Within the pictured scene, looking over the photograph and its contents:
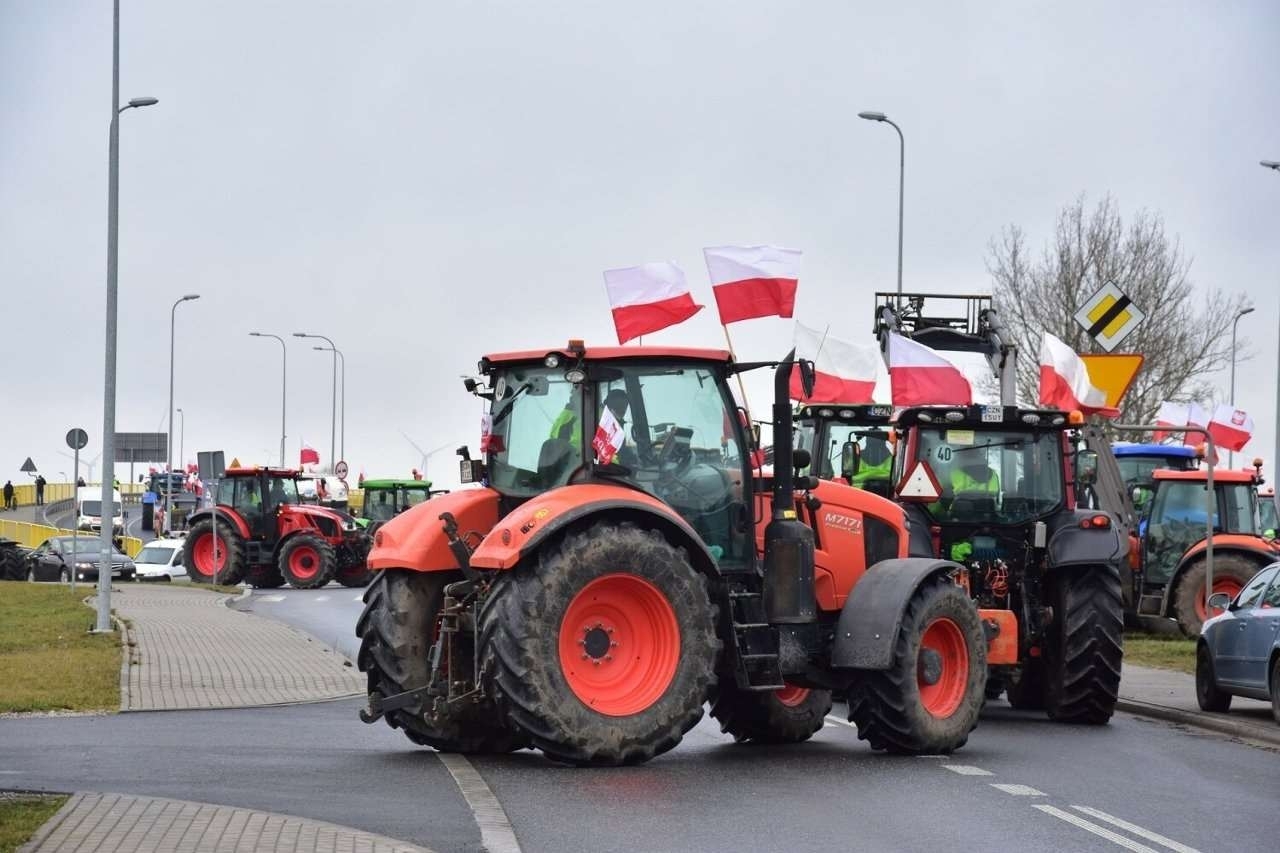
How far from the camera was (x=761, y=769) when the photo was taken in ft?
43.8

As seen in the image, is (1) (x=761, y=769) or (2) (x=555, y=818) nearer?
(2) (x=555, y=818)

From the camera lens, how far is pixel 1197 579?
27594mm

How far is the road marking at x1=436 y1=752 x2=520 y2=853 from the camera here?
9.76 m

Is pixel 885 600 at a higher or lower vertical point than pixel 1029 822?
higher

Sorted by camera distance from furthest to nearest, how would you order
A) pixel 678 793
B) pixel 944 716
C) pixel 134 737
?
pixel 134 737 → pixel 944 716 → pixel 678 793

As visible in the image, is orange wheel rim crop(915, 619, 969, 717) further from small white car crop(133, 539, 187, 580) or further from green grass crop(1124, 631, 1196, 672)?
small white car crop(133, 539, 187, 580)

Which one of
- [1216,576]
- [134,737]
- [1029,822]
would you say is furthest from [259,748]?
[1216,576]

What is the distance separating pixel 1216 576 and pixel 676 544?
16.1m

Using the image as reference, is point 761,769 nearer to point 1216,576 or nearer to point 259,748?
point 259,748

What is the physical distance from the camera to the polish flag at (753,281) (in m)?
17.1

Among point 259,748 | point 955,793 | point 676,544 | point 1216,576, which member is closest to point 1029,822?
point 955,793

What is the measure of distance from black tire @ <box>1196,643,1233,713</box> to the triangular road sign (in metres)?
2.93

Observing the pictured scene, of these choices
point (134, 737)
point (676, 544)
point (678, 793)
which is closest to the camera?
point (678, 793)

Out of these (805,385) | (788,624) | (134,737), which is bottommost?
(134,737)
